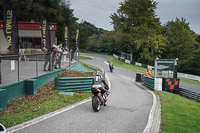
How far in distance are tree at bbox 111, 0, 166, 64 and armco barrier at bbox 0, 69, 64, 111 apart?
4052cm

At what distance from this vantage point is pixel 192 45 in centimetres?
5600

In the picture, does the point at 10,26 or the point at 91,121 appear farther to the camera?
the point at 10,26

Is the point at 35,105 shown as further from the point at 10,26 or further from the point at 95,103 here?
the point at 10,26

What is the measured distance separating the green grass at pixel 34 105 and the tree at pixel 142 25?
40.9m

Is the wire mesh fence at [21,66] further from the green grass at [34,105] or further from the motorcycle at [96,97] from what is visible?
the motorcycle at [96,97]


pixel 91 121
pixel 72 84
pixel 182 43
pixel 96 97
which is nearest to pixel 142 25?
pixel 182 43

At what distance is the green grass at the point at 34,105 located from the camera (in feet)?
23.1

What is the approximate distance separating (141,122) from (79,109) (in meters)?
2.75

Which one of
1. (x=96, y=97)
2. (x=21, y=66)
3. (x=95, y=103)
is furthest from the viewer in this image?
(x=21, y=66)

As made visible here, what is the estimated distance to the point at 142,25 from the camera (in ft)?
164

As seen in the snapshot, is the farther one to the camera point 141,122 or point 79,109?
point 79,109

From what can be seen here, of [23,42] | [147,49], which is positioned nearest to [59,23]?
[23,42]

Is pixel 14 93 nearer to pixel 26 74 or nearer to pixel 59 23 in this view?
pixel 26 74

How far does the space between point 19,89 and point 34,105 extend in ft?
4.34
